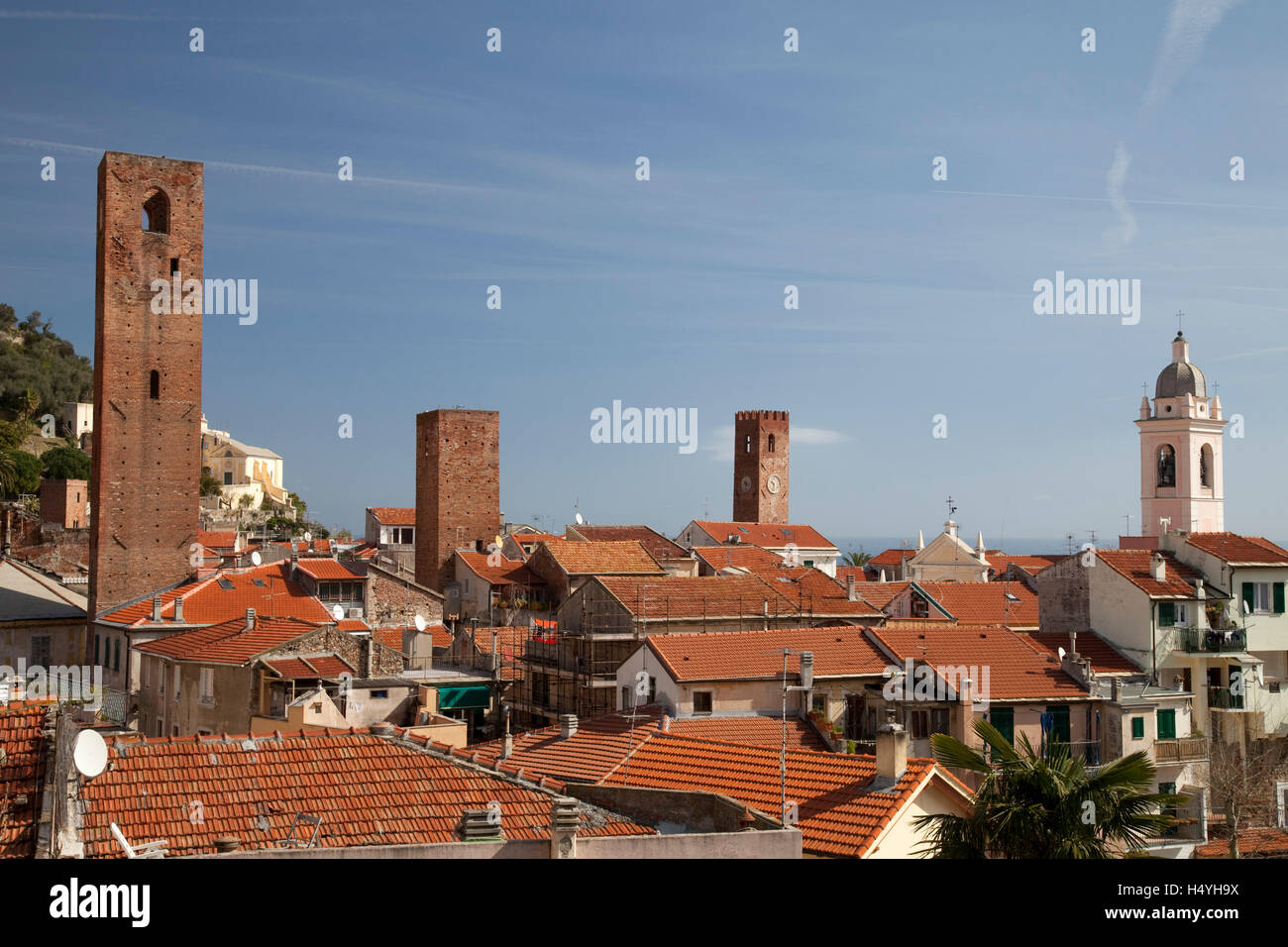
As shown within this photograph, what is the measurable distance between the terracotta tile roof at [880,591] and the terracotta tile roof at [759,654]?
16447 millimetres

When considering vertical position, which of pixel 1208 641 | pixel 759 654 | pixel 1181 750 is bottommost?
pixel 1181 750

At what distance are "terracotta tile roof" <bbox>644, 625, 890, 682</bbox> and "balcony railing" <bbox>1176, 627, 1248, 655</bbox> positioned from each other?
35.6 feet

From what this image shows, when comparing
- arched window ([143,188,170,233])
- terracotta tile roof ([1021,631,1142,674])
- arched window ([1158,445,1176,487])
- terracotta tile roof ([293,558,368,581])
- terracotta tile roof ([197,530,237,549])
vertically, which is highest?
arched window ([143,188,170,233])

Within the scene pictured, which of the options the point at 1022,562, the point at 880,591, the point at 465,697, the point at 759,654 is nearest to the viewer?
the point at 759,654

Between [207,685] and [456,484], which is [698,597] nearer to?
[207,685]

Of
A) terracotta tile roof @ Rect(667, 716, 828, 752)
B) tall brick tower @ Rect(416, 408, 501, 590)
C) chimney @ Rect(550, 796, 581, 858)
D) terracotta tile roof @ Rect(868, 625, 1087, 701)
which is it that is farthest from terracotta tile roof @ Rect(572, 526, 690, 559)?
chimney @ Rect(550, 796, 581, 858)

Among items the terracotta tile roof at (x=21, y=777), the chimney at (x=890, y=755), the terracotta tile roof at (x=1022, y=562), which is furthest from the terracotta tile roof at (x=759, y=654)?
the terracotta tile roof at (x=1022, y=562)

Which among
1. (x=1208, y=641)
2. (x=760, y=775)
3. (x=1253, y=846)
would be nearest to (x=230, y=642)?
(x=760, y=775)

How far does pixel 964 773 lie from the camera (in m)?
23.7

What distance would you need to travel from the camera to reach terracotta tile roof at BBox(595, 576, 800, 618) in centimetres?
3728

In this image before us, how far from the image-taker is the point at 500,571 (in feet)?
193

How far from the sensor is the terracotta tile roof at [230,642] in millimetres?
29203

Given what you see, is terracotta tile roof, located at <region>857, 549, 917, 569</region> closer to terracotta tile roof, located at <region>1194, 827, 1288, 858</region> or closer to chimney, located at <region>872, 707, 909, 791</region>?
terracotta tile roof, located at <region>1194, 827, 1288, 858</region>

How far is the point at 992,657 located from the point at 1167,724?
5.45 metres
